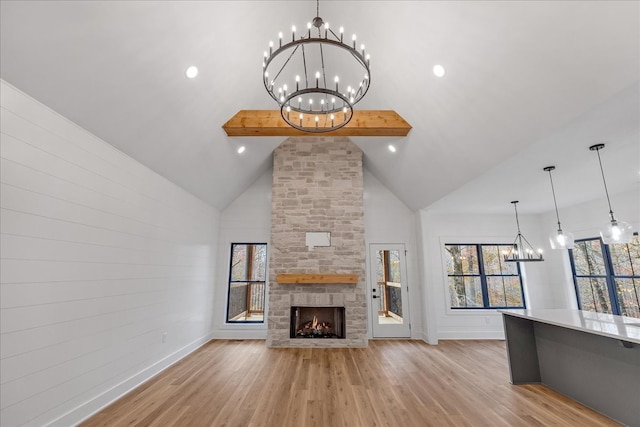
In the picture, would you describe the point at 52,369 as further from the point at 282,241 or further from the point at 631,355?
the point at 631,355

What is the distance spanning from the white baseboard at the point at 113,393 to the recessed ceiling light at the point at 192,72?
3486 millimetres

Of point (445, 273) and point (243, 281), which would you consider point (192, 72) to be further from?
point (445, 273)

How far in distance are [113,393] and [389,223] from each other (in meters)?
5.49

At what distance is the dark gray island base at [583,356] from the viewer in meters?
2.62

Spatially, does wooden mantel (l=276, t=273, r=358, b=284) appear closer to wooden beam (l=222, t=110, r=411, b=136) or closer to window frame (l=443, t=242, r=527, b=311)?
window frame (l=443, t=242, r=527, b=311)

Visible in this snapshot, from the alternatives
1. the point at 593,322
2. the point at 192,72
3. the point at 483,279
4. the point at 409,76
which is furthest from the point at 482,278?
the point at 192,72

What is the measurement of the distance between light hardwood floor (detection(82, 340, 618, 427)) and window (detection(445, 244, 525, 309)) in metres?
1.65

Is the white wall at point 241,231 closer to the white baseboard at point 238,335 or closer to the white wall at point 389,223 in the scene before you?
the white baseboard at point 238,335

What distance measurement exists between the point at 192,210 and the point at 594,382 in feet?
19.5

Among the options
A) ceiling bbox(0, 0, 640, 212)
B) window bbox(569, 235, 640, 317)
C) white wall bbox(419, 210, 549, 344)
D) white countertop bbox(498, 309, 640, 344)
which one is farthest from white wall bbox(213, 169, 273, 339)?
window bbox(569, 235, 640, 317)

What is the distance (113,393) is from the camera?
3.07m

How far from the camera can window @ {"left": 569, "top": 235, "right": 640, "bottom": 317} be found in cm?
485

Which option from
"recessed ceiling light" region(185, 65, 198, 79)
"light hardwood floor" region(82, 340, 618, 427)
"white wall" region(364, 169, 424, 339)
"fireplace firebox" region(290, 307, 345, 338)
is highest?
"recessed ceiling light" region(185, 65, 198, 79)

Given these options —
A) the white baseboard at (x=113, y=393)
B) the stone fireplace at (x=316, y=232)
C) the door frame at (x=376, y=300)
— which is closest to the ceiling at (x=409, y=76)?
the stone fireplace at (x=316, y=232)
